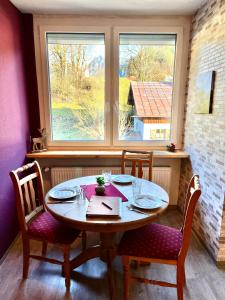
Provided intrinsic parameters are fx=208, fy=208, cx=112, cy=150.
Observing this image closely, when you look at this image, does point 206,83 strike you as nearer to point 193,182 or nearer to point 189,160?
point 189,160

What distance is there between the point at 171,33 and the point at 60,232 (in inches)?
102

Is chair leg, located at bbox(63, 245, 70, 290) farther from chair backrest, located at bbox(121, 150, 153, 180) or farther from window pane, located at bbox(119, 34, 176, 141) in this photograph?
window pane, located at bbox(119, 34, 176, 141)

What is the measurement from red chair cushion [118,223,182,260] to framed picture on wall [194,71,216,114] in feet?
4.15

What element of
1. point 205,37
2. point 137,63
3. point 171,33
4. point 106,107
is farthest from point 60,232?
point 171,33

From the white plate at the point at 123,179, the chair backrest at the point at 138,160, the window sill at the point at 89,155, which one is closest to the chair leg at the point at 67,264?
the white plate at the point at 123,179

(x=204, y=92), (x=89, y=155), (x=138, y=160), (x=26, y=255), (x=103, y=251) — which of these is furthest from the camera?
(x=89, y=155)

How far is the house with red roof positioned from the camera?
276cm

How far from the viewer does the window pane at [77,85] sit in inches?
104

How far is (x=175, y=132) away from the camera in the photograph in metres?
2.87

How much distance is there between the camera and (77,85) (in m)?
2.73

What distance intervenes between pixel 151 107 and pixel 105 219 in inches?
73.7

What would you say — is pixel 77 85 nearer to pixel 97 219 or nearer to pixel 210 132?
pixel 210 132

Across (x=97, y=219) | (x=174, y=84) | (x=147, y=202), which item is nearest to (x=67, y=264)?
(x=97, y=219)

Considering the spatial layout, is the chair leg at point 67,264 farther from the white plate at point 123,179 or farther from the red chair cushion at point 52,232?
the white plate at point 123,179
